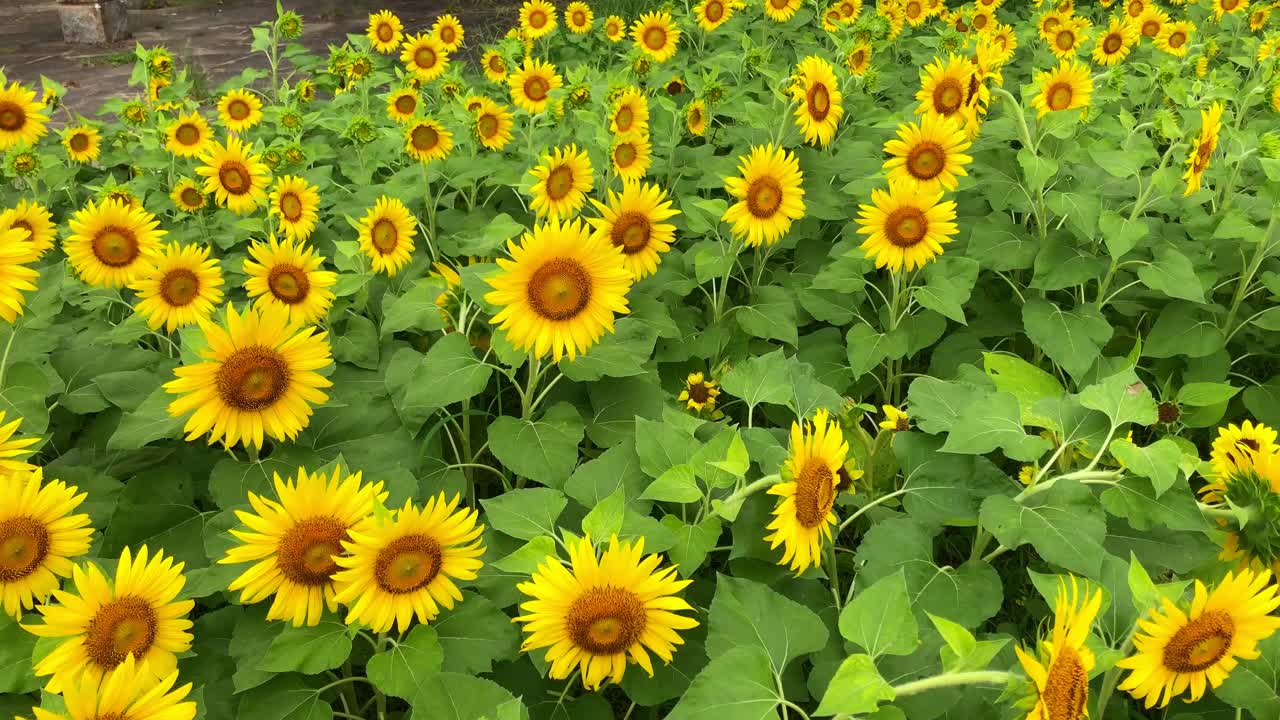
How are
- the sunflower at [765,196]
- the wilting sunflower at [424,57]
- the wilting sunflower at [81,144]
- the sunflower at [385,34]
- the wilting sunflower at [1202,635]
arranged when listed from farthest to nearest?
the sunflower at [385,34] < the wilting sunflower at [424,57] < the wilting sunflower at [81,144] < the sunflower at [765,196] < the wilting sunflower at [1202,635]

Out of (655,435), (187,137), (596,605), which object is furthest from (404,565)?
(187,137)

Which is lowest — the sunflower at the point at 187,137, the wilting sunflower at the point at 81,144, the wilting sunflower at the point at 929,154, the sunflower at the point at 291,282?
the wilting sunflower at the point at 81,144

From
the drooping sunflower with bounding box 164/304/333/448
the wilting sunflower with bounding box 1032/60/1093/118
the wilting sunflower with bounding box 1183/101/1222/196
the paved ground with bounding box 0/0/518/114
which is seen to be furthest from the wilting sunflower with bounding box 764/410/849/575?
the paved ground with bounding box 0/0/518/114

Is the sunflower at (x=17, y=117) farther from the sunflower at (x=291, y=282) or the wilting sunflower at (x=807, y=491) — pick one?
the wilting sunflower at (x=807, y=491)

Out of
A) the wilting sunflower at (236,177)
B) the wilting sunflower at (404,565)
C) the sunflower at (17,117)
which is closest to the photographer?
the wilting sunflower at (404,565)

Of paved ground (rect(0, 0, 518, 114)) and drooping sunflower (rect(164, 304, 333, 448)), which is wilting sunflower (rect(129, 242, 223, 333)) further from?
paved ground (rect(0, 0, 518, 114))

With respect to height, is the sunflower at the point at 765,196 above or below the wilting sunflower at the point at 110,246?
above

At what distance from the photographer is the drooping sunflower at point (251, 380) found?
1326mm

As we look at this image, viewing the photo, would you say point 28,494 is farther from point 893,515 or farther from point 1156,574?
point 1156,574

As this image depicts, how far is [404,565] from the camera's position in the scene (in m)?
1.16

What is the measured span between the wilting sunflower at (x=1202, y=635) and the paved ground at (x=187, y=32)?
25.1 feet

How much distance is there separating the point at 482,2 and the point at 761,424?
30.6 feet

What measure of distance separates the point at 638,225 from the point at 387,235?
2.47ft

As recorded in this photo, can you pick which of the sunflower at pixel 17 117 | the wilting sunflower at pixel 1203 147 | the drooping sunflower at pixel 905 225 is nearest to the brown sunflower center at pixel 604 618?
the drooping sunflower at pixel 905 225
